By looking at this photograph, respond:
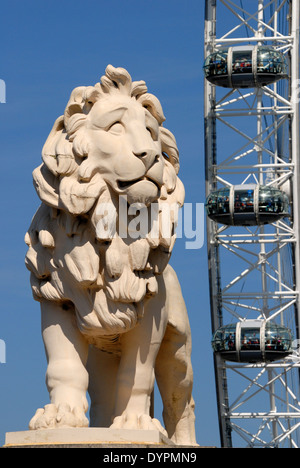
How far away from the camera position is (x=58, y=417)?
10039mm

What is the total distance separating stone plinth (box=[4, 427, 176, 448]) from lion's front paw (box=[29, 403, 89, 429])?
0.23m

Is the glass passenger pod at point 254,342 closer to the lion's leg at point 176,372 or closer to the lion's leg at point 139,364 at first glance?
the lion's leg at point 176,372

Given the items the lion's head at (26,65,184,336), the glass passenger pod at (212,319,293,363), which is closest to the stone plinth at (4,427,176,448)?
the lion's head at (26,65,184,336)

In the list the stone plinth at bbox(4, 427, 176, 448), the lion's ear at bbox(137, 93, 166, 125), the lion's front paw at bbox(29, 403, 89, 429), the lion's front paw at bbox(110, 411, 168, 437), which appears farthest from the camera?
the lion's ear at bbox(137, 93, 166, 125)

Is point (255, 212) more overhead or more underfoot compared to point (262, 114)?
more underfoot

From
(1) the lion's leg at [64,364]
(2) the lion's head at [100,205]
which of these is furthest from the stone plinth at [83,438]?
(2) the lion's head at [100,205]

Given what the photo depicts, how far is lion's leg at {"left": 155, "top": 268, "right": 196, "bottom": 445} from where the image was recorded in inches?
445

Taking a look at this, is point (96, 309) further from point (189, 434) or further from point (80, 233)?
point (189, 434)

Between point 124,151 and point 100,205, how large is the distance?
1.46 ft

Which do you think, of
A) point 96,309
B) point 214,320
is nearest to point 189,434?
point 96,309

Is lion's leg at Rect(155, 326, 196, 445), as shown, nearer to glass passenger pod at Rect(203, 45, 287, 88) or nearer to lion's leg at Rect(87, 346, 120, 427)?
lion's leg at Rect(87, 346, 120, 427)

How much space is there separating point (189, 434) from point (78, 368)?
172 centimetres

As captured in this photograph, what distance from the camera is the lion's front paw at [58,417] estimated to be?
999 centimetres
